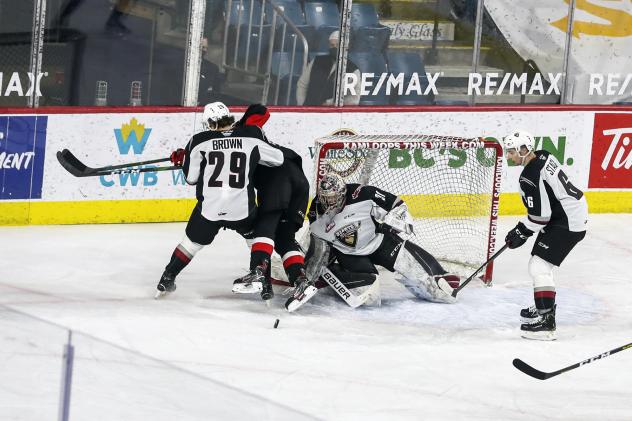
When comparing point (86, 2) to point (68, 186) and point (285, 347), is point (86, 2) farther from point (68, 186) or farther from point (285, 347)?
point (285, 347)

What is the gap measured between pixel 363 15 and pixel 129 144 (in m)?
1.81

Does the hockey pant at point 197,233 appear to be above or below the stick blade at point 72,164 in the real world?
below

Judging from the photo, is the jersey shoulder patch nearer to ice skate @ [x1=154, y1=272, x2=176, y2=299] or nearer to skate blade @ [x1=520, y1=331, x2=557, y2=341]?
ice skate @ [x1=154, y1=272, x2=176, y2=299]

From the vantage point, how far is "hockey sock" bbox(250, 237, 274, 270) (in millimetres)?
6746

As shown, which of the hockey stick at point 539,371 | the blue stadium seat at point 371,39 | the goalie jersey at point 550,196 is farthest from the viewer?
the blue stadium seat at point 371,39

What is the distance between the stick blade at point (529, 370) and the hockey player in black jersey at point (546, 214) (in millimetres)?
698

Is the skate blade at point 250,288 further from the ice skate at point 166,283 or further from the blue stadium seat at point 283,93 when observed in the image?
the blue stadium seat at point 283,93

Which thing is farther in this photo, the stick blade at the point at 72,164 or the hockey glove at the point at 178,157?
the stick blade at the point at 72,164

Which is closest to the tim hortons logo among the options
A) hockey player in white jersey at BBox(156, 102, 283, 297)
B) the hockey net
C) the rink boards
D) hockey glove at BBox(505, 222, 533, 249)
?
the rink boards

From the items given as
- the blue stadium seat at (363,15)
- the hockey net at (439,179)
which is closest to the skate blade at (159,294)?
the hockey net at (439,179)

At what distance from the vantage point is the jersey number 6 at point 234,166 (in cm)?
676

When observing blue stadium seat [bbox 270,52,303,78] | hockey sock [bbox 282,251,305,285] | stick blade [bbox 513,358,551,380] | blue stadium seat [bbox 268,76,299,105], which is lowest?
stick blade [bbox 513,358,551,380]

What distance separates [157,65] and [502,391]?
3.68m

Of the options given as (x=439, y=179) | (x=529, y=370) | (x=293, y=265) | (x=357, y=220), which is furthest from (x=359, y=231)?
(x=529, y=370)
